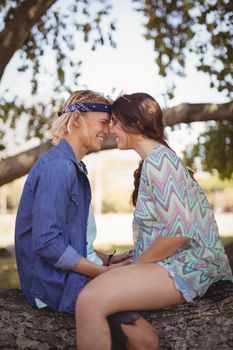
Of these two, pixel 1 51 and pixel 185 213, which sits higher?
pixel 1 51

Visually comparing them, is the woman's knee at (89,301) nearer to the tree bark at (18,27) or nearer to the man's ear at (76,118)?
the man's ear at (76,118)

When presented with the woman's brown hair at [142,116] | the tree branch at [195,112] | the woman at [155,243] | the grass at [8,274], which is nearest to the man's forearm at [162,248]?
the woman at [155,243]

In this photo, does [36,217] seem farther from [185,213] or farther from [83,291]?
[185,213]

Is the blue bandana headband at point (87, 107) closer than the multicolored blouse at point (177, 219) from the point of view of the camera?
No

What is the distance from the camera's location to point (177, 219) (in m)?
2.88

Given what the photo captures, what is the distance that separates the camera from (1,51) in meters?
7.45

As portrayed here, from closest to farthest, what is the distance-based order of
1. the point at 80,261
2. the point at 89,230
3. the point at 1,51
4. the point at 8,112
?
the point at 80,261 → the point at 89,230 → the point at 1,51 → the point at 8,112

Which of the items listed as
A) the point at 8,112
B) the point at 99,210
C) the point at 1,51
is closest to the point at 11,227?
the point at 99,210

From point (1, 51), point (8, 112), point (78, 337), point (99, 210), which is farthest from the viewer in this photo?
point (99, 210)

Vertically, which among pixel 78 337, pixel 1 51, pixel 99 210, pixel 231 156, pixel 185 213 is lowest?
pixel 99 210

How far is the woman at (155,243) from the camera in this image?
275 cm

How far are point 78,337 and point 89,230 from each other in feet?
2.42

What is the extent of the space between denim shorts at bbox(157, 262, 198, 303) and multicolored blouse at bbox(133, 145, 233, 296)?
0.02 meters

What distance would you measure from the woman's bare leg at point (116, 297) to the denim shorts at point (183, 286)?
0.02m
